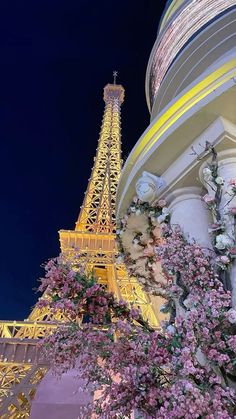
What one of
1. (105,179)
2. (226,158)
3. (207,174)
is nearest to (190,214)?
(207,174)

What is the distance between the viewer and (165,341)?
2.84 m

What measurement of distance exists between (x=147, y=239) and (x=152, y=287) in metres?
0.60

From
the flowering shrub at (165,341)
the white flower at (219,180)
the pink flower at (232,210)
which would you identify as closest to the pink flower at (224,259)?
→ the flowering shrub at (165,341)

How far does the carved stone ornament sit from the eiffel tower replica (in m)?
0.92

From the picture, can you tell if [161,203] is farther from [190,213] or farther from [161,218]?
[190,213]

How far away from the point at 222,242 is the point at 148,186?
1.27 meters

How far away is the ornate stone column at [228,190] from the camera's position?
3.24 metres

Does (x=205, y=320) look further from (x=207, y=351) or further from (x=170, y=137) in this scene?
(x=170, y=137)

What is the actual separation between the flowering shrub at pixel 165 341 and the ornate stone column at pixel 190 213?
0.22 meters

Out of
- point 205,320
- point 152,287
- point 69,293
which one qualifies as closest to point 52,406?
point 152,287

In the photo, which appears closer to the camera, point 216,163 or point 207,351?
point 207,351

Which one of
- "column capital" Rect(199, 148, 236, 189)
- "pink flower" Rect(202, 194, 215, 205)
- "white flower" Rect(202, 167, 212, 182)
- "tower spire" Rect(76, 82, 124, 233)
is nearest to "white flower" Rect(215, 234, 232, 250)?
"pink flower" Rect(202, 194, 215, 205)

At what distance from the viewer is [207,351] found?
2611 mm

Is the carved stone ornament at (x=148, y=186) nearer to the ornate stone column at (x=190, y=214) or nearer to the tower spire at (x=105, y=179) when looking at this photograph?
the ornate stone column at (x=190, y=214)
